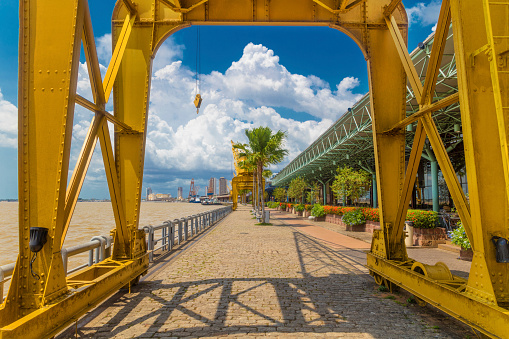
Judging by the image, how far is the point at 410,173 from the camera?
5.45m

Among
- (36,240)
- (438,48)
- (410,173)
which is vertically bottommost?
(36,240)

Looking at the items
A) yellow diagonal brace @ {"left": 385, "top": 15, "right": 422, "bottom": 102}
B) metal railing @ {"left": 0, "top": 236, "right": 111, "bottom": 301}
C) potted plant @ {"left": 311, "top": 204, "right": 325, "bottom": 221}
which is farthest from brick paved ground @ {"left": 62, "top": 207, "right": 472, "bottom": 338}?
potted plant @ {"left": 311, "top": 204, "right": 325, "bottom": 221}

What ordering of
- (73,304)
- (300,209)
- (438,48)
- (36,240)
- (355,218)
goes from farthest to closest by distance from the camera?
(300,209) < (355,218) < (438,48) < (73,304) < (36,240)

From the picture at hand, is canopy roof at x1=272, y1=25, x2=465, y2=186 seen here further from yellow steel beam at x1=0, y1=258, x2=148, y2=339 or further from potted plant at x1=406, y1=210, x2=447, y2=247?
yellow steel beam at x1=0, y1=258, x2=148, y2=339

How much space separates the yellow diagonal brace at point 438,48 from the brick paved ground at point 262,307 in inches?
133

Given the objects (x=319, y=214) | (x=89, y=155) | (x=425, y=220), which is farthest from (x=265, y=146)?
(x=89, y=155)

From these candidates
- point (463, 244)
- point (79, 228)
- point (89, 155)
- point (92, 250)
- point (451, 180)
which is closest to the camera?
point (451, 180)

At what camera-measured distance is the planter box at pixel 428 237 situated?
11.9m

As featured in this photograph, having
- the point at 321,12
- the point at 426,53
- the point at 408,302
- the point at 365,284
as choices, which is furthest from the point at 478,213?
the point at 426,53

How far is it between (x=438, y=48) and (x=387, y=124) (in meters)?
2.32

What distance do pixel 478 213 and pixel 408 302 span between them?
269 cm

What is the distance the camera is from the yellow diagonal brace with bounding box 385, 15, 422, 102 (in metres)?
5.25

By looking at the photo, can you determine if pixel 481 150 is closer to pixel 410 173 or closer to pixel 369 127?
pixel 410 173

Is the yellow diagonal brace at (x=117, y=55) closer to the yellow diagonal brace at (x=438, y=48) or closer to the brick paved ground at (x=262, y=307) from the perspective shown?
the brick paved ground at (x=262, y=307)
